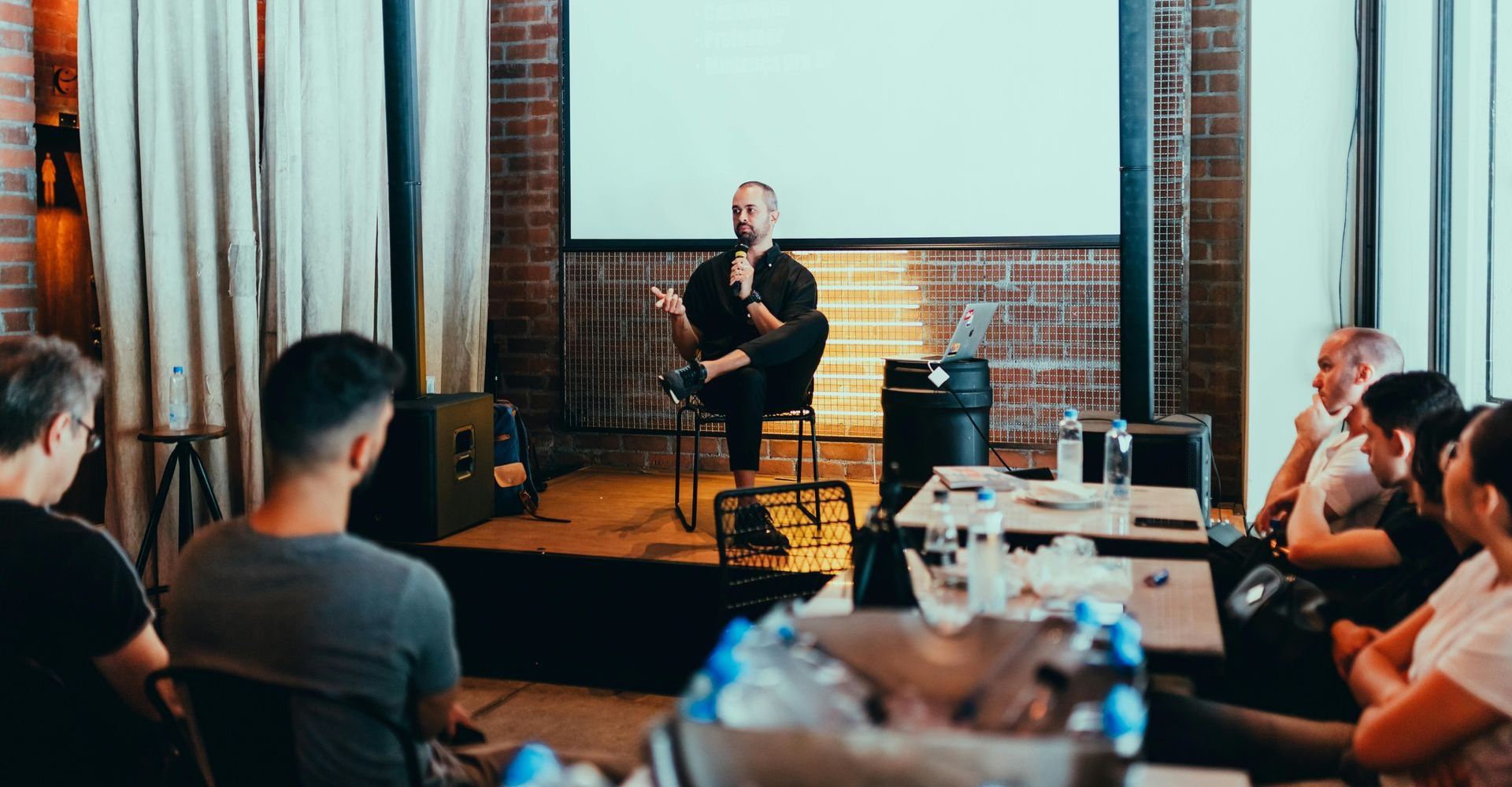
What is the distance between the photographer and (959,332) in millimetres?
4492

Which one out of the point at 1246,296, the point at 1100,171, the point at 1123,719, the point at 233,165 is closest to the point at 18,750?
the point at 1123,719

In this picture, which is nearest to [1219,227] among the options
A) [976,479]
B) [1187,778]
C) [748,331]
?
[748,331]

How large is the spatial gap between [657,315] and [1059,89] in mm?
2034

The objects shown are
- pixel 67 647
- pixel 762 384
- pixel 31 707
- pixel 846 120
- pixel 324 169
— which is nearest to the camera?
pixel 31 707

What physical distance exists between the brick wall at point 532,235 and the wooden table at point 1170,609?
352 cm

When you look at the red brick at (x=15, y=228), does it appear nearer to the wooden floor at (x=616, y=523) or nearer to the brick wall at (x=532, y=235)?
the wooden floor at (x=616, y=523)

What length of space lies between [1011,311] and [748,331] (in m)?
1.23

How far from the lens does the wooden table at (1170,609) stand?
6.31ft

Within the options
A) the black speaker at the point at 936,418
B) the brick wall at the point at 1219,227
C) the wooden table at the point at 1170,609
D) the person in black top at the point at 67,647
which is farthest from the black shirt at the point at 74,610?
the brick wall at the point at 1219,227

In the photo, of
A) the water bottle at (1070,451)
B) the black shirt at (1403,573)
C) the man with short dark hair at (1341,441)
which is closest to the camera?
the black shirt at (1403,573)

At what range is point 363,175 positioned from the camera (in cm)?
458

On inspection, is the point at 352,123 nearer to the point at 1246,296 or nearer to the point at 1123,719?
the point at 1246,296

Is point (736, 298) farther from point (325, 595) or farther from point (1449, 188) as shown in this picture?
point (325, 595)

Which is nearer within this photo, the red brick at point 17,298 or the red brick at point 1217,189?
the red brick at point 17,298
